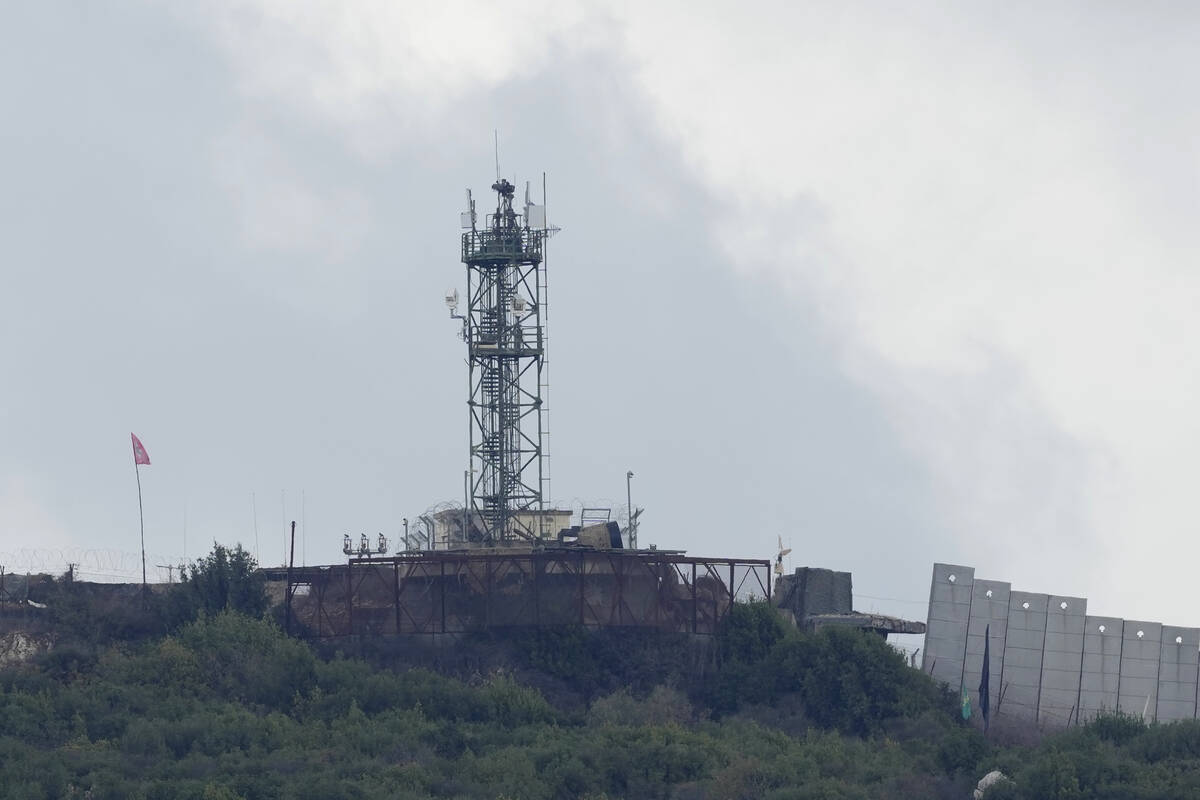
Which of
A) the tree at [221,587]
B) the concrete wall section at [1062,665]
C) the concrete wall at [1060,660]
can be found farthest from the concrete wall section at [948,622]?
the tree at [221,587]

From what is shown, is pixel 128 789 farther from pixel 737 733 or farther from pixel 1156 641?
pixel 1156 641

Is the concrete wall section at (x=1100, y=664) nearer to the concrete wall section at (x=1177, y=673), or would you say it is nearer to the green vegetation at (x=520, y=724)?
the concrete wall section at (x=1177, y=673)

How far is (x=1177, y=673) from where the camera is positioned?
93.4 m

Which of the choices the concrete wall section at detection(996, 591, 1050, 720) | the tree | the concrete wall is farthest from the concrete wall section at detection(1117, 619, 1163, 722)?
the tree

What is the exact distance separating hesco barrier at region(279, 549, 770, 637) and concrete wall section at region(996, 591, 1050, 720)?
370 inches

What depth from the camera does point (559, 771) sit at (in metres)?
83.6

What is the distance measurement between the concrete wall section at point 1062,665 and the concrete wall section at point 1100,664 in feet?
0.73

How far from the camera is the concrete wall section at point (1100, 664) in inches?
3671

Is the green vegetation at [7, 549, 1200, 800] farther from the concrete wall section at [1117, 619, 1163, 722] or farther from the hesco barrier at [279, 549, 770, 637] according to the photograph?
the concrete wall section at [1117, 619, 1163, 722]

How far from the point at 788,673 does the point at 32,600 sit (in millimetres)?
27250

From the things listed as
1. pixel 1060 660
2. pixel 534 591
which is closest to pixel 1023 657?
pixel 1060 660

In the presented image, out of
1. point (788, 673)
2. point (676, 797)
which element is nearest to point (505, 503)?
point (788, 673)

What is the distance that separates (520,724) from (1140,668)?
22.1 m

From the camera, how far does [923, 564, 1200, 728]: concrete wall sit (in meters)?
93.2
